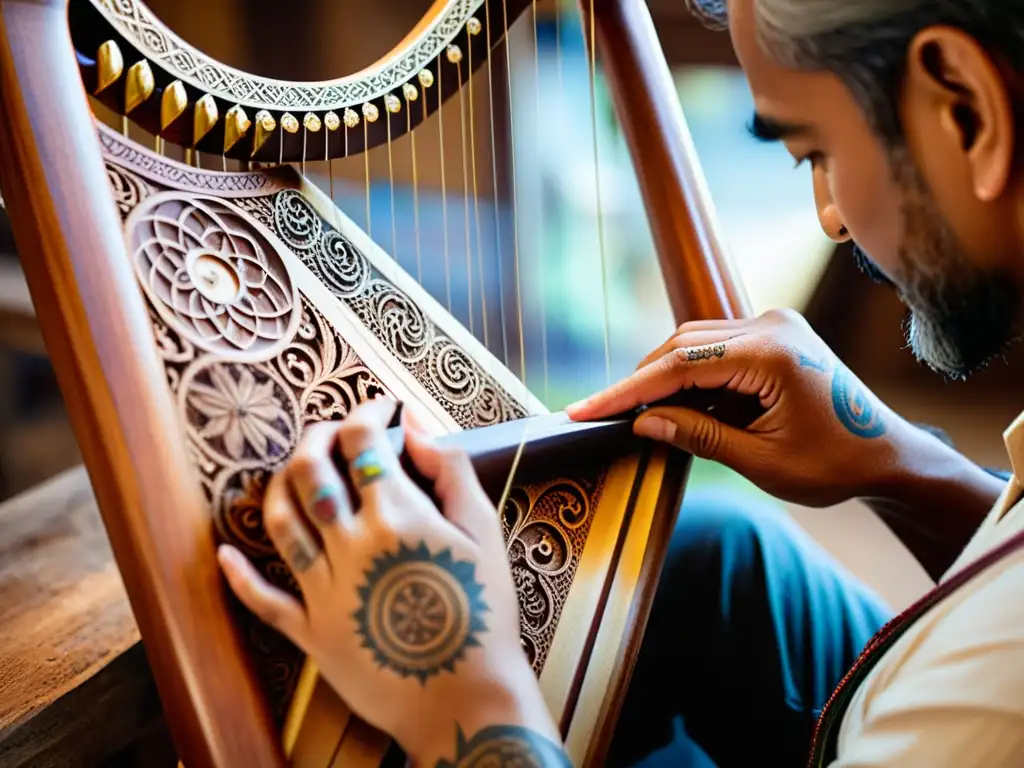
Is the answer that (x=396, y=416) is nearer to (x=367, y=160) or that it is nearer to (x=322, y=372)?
(x=322, y=372)

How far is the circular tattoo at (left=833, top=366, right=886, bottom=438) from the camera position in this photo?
0.75 metres

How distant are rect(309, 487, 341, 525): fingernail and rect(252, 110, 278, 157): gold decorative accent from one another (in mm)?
323

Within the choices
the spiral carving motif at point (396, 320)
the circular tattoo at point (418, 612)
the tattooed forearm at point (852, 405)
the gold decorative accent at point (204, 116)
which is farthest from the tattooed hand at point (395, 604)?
the tattooed forearm at point (852, 405)

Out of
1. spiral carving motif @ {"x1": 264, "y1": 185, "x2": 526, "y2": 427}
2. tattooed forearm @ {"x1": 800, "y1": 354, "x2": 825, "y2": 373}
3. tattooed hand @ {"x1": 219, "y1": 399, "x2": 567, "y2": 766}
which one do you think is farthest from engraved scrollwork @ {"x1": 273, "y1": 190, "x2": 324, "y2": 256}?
tattooed forearm @ {"x1": 800, "y1": 354, "x2": 825, "y2": 373}

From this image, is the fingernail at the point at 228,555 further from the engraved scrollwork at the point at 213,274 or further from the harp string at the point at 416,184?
the harp string at the point at 416,184

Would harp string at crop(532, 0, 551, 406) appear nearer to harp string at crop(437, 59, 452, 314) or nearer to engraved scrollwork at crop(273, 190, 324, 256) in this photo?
harp string at crop(437, 59, 452, 314)

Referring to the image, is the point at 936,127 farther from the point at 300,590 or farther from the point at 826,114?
the point at 300,590

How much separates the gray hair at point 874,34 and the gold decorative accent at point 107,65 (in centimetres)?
45

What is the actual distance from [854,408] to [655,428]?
20 centimetres

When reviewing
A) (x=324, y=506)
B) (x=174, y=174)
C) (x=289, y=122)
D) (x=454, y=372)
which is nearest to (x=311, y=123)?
(x=289, y=122)

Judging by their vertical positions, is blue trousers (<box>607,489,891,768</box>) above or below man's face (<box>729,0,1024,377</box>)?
below

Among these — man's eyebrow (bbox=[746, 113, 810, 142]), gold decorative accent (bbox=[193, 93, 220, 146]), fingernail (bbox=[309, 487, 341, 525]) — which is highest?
gold decorative accent (bbox=[193, 93, 220, 146])

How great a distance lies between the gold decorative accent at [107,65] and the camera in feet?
1.91

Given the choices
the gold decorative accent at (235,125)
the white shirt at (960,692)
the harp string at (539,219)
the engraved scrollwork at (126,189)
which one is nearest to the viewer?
the white shirt at (960,692)
